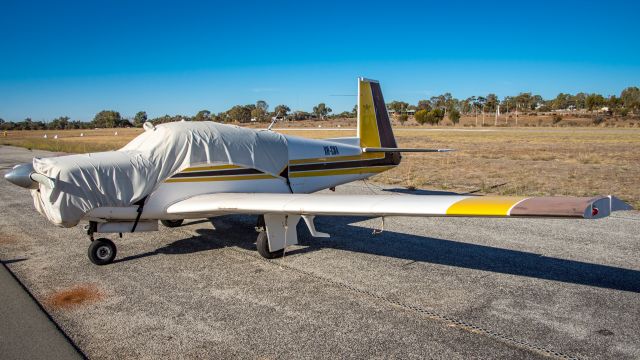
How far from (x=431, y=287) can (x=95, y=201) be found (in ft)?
16.0

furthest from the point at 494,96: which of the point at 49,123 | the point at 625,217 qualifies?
the point at 625,217

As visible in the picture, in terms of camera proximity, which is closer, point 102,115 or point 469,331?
point 469,331

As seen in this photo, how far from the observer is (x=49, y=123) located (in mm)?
135250

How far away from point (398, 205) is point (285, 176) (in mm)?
3631

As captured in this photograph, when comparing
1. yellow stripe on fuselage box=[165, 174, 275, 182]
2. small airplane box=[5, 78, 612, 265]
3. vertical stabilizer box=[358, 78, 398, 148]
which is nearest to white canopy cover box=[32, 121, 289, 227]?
small airplane box=[5, 78, 612, 265]


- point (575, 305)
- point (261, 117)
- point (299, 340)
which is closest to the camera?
point (299, 340)

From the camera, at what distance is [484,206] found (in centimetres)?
495

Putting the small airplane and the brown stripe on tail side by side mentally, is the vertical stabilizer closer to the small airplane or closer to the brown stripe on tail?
the brown stripe on tail

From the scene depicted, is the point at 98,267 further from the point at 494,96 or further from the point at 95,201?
the point at 494,96

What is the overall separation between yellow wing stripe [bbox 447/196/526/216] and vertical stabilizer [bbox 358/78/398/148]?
605 cm

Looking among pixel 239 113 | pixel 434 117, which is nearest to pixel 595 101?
pixel 434 117

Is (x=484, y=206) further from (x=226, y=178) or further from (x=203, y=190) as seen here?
(x=203, y=190)

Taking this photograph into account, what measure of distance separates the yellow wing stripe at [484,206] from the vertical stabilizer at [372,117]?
6.05 m

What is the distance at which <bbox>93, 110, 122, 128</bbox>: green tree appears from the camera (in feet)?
337
